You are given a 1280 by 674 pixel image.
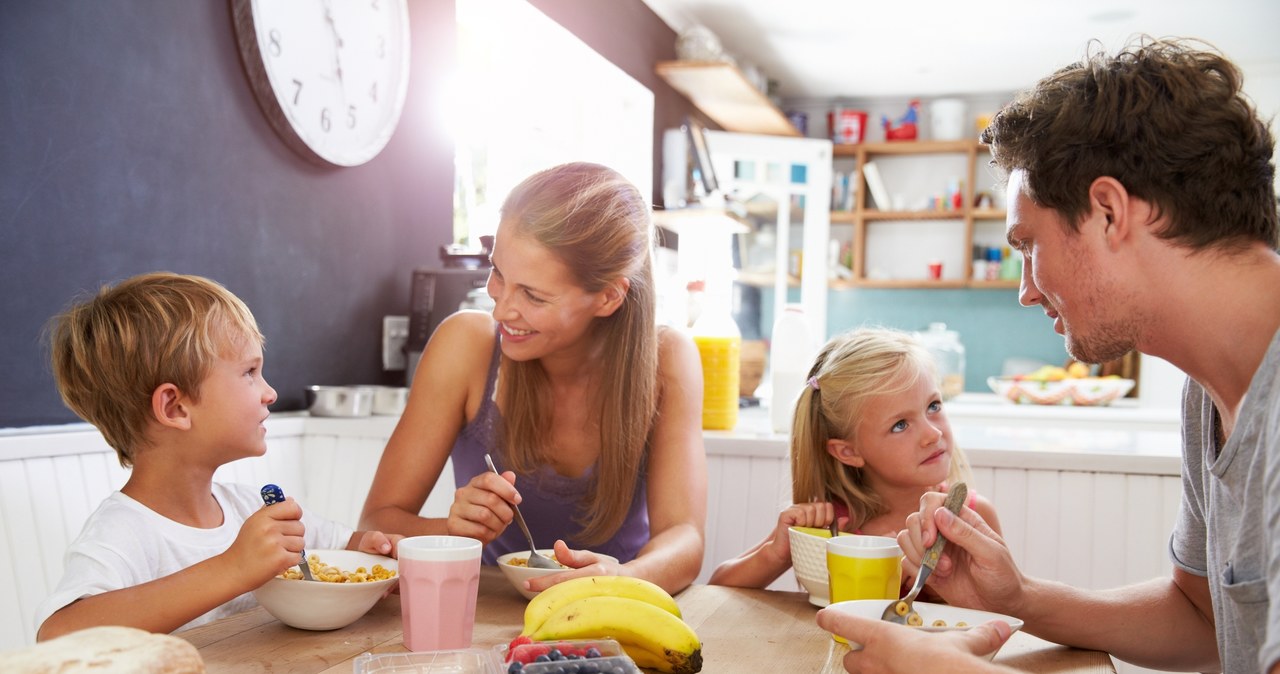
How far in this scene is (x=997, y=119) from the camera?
1196 mm

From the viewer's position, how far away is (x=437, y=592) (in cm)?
104

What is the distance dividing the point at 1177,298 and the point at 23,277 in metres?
1.72

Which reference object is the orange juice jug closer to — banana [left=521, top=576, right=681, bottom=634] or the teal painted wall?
banana [left=521, top=576, right=681, bottom=634]

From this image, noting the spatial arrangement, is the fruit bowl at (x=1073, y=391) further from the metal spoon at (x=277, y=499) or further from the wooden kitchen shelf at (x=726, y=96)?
the metal spoon at (x=277, y=499)

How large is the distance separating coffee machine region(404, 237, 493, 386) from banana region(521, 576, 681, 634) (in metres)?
1.68

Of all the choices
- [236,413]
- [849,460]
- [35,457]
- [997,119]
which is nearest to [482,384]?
[236,413]

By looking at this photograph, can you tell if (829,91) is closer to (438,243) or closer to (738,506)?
(438,243)

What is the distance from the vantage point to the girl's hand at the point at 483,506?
1287mm

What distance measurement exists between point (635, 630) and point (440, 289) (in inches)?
74.7

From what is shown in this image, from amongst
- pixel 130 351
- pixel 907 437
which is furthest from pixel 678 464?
pixel 130 351

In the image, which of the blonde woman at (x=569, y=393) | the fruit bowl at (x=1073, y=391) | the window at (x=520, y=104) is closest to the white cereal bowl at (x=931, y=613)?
the blonde woman at (x=569, y=393)

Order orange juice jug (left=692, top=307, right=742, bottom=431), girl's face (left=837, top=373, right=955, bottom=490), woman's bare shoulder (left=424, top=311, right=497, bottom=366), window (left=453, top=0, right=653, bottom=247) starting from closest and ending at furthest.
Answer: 1. girl's face (left=837, top=373, right=955, bottom=490)
2. woman's bare shoulder (left=424, top=311, right=497, bottom=366)
3. orange juice jug (left=692, top=307, right=742, bottom=431)
4. window (left=453, top=0, right=653, bottom=247)

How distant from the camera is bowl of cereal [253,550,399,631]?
110 cm

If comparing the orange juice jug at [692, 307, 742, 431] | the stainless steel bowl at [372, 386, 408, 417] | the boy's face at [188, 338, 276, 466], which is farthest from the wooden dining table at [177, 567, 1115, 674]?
the stainless steel bowl at [372, 386, 408, 417]
